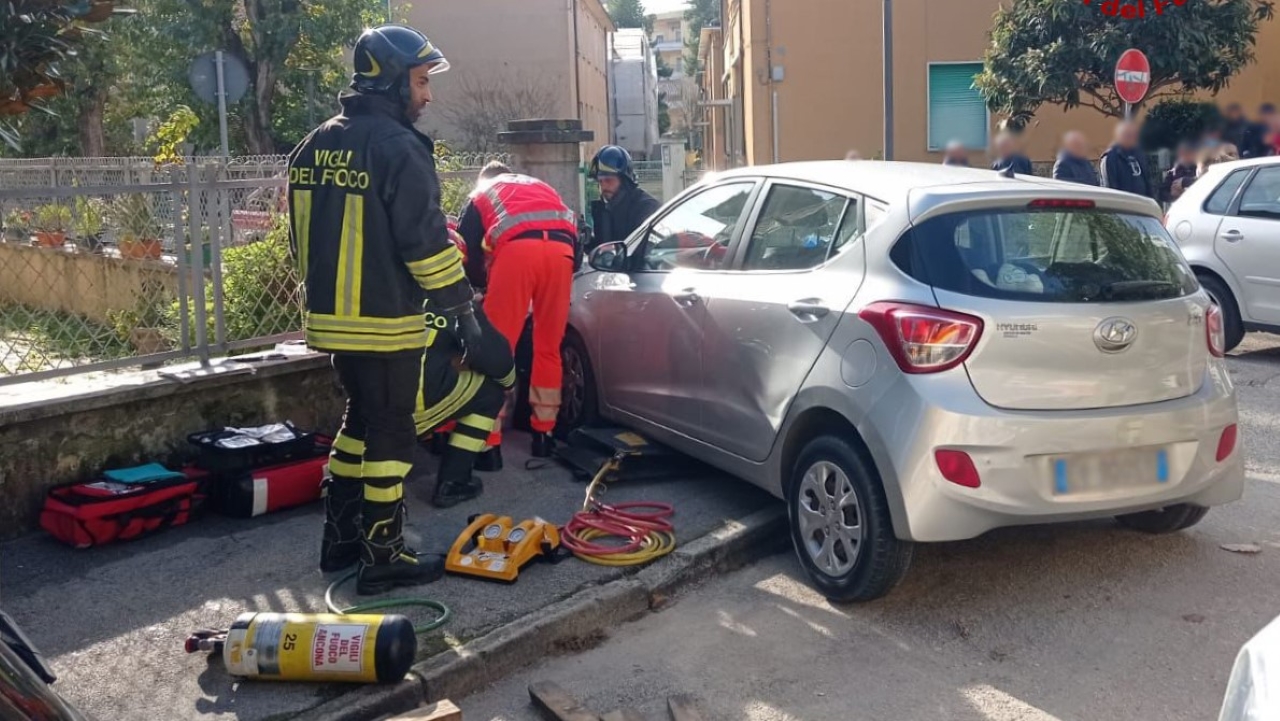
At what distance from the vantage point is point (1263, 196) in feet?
30.3

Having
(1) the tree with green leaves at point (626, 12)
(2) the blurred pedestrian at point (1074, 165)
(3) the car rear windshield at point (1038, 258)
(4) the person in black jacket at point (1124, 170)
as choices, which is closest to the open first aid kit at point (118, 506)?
(3) the car rear windshield at point (1038, 258)

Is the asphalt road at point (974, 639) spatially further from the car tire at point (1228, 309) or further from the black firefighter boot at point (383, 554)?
the car tire at point (1228, 309)

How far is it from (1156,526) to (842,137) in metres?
18.2

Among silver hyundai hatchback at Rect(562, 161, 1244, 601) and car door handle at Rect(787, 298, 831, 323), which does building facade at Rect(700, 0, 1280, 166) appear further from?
car door handle at Rect(787, 298, 831, 323)

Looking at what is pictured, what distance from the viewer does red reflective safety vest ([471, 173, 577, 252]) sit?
20.2ft

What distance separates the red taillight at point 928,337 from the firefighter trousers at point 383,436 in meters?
1.81

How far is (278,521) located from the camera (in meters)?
5.55

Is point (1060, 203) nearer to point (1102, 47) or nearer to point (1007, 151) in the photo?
point (1007, 151)

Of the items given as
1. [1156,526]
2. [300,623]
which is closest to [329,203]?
[300,623]

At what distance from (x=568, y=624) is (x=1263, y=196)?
7.36m

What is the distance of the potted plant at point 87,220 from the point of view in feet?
19.2

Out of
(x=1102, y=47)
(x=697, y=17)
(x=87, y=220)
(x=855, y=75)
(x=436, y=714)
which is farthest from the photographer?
(x=697, y=17)

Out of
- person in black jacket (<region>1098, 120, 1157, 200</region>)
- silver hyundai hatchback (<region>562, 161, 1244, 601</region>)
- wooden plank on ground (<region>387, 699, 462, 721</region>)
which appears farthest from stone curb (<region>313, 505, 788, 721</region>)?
person in black jacket (<region>1098, 120, 1157, 200</region>)

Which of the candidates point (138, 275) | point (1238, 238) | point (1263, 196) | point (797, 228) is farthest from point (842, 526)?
point (1263, 196)
